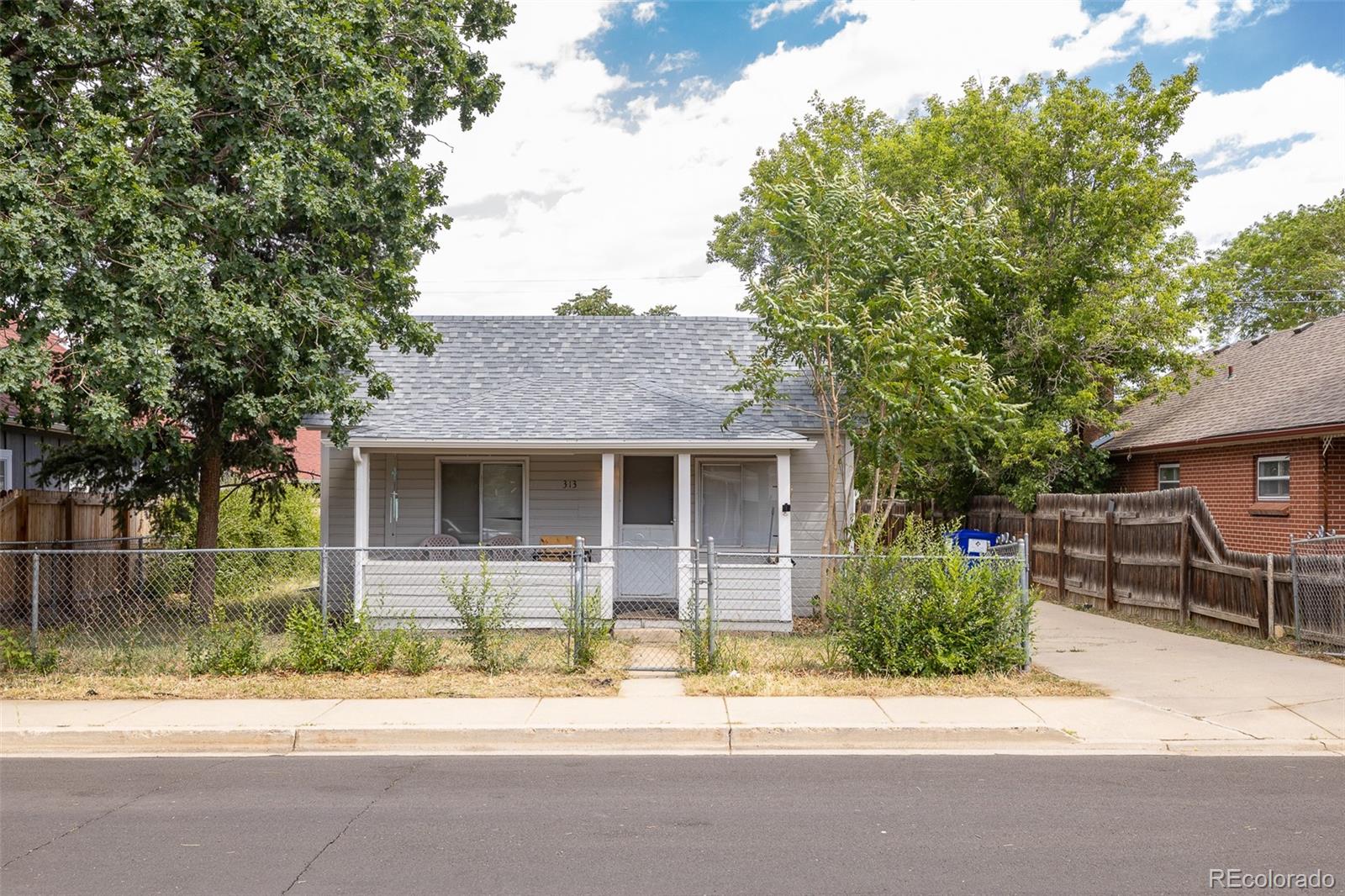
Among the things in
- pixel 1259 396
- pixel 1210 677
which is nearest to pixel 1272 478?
pixel 1259 396

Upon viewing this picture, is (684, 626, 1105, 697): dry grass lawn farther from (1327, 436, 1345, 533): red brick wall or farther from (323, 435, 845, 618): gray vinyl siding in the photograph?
(1327, 436, 1345, 533): red brick wall

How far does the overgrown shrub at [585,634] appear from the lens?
10.5 meters

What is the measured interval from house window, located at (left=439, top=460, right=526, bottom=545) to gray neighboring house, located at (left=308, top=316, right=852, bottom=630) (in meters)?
0.03

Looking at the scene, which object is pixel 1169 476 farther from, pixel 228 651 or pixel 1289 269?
pixel 1289 269

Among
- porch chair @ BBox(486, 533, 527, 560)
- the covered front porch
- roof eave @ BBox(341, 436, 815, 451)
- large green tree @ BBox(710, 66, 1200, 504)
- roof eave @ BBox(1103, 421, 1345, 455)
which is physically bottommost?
porch chair @ BBox(486, 533, 527, 560)

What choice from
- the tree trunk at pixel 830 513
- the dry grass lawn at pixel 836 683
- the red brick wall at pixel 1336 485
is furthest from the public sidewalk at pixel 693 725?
the red brick wall at pixel 1336 485

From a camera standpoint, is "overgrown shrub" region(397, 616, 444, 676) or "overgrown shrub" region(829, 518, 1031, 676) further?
"overgrown shrub" region(397, 616, 444, 676)

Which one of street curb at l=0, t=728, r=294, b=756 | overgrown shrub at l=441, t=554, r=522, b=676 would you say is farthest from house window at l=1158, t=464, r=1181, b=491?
street curb at l=0, t=728, r=294, b=756

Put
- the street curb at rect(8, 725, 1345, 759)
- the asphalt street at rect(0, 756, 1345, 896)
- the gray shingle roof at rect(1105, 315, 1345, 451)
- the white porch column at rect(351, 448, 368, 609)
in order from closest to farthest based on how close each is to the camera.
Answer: the asphalt street at rect(0, 756, 1345, 896) → the street curb at rect(8, 725, 1345, 759) → the white porch column at rect(351, 448, 368, 609) → the gray shingle roof at rect(1105, 315, 1345, 451)

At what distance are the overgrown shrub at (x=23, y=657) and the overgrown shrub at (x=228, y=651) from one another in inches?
49.9

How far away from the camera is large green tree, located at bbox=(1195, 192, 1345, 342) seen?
36344 millimetres

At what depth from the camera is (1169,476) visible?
2089cm

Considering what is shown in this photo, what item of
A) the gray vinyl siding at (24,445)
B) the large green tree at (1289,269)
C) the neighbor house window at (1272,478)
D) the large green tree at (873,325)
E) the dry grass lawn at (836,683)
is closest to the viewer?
the dry grass lawn at (836,683)

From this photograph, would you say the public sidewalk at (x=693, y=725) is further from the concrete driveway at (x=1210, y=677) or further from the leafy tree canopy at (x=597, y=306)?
the leafy tree canopy at (x=597, y=306)
